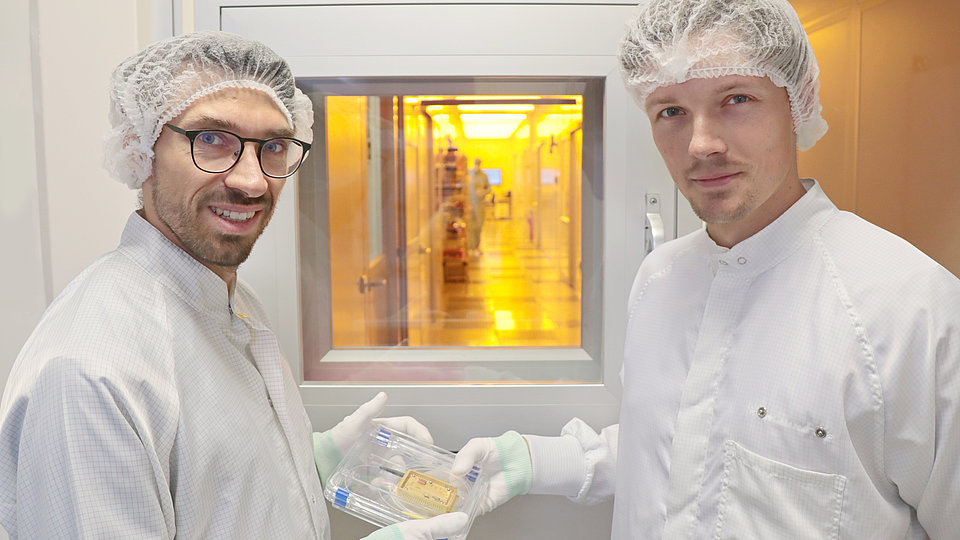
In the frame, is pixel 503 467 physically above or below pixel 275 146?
below

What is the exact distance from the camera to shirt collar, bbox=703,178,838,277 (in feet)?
3.45

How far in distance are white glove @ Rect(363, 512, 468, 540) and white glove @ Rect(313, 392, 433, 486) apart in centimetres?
29

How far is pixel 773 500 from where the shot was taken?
958mm

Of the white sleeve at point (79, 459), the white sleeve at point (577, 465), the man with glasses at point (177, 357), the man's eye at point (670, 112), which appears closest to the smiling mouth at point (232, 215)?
the man with glasses at point (177, 357)

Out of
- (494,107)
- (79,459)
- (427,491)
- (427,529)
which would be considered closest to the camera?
(79,459)

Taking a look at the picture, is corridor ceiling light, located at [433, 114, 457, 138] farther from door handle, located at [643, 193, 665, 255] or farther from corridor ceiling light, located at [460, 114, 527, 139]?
door handle, located at [643, 193, 665, 255]

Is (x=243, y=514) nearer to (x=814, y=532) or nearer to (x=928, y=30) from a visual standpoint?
(x=814, y=532)

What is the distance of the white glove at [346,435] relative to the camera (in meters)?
1.46

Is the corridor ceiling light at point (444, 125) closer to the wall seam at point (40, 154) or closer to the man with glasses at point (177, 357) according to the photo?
the man with glasses at point (177, 357)

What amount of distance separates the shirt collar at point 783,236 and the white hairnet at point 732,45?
15 cm

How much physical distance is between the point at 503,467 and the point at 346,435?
37 cm

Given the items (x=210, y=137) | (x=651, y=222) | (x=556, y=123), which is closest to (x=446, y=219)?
(x=556, y=123)

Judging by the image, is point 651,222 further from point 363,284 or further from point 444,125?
point 363,284

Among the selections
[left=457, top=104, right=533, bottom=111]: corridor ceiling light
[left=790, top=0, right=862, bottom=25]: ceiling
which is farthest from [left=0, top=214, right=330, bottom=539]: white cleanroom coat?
[left=790, top=0, right=862, bottom=25]: ceiling
